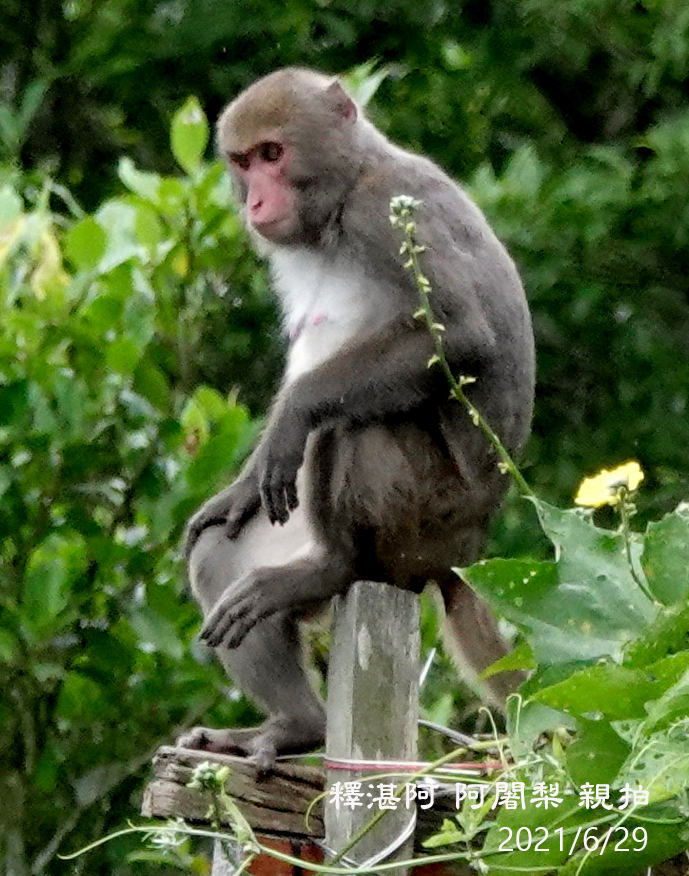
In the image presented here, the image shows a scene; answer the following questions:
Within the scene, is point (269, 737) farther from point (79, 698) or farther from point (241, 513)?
point (79, 698)

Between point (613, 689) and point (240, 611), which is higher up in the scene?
point (613, 689)

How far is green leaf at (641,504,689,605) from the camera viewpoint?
2.36m

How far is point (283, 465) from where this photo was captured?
3414mm

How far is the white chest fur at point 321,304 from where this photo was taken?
3.76 m

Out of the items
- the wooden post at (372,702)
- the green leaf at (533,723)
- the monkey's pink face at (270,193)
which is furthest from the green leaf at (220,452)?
the green leaf at (533,723)

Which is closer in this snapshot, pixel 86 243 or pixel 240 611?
pixel 240 611

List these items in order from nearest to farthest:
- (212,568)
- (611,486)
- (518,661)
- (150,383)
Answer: (611,486), (518,661), (212,568), (150,383)

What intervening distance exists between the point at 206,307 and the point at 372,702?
6.57 feet

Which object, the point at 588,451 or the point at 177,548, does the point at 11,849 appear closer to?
the point at 177,548

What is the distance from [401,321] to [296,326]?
23.7 inches

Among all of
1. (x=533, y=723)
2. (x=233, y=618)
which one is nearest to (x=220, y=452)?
(x=233, y=618)

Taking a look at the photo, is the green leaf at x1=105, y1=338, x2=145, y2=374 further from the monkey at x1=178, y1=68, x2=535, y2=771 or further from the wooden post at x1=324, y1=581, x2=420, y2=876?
the wooden post at x1=324, y1=581, x2=420, y2=876

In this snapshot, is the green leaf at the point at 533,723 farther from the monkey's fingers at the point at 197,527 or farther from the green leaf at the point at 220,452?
the green leaf at the point at 220,452

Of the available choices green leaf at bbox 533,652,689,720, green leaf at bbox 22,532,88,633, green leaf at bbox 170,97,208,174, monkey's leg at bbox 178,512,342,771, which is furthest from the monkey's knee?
green leaf at bbox 533,652,689,720
